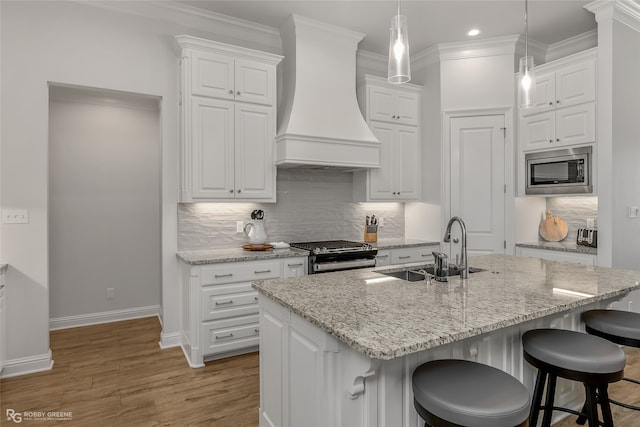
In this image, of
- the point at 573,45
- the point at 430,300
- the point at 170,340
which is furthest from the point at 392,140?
the point at 170,340

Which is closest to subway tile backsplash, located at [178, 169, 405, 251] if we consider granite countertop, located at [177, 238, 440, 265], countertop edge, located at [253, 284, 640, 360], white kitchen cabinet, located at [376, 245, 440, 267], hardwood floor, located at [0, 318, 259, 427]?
granite countertop, located at [177, 238, 440, 265]

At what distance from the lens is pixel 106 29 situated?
321 centimetres

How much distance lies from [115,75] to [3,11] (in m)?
0.84

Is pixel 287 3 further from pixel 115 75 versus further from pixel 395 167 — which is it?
pixel 395 167

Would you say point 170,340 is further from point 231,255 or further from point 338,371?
point 338,371

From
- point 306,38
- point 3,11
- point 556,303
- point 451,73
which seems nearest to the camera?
point 556,303

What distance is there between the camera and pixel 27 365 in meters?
2.91

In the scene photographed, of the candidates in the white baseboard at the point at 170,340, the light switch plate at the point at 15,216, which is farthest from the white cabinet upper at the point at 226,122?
the white baseboard at the point at 170,340

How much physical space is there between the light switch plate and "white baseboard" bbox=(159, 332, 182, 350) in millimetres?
1487

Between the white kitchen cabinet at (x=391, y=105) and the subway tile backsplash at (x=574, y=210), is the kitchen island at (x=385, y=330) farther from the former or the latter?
the white kitchen cabinet at (x=391, y=105)

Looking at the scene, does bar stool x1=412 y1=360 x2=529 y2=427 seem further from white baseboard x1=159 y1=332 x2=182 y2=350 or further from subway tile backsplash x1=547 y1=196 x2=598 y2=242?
subway tile backsplash x1=547 y1=196 x2=598 y2=242

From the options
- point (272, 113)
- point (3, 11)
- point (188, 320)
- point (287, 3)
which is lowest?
point (188, 320)

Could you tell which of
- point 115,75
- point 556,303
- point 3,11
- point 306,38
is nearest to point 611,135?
point 556,303

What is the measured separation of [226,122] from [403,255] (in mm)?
2331
